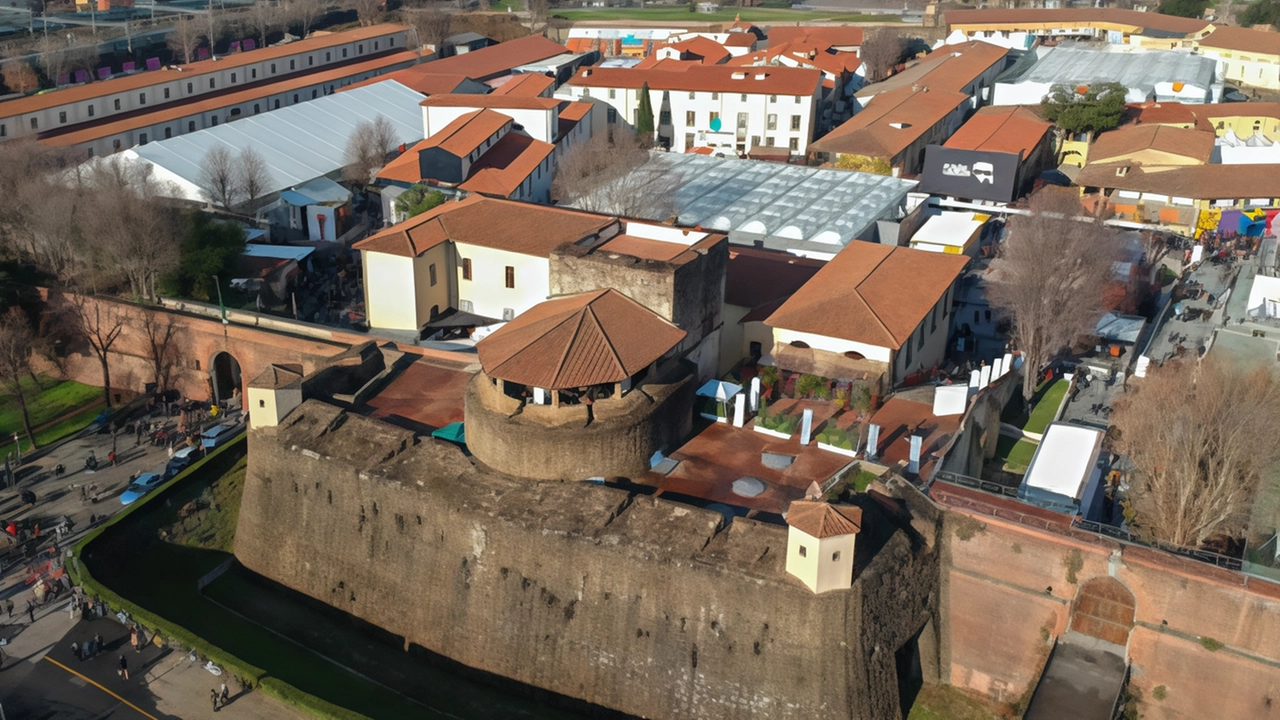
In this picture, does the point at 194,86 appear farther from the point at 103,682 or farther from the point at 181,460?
the point at 103,682

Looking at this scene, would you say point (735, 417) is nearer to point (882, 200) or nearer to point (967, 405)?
point (967, 405)

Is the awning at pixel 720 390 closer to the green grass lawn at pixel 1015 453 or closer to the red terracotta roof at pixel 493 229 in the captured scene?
the red terracotta roof at pixel 493 229

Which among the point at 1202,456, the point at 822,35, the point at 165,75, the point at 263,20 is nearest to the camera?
the point at 1202,456

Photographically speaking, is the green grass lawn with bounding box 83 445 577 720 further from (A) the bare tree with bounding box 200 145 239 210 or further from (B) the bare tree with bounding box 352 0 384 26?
(B) the bare tree with bounding box 352 0 384 26

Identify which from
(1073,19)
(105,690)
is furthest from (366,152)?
(1073,19)

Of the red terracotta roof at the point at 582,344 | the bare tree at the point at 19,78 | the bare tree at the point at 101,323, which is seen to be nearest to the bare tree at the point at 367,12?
the bare tree at the point at 19,78
